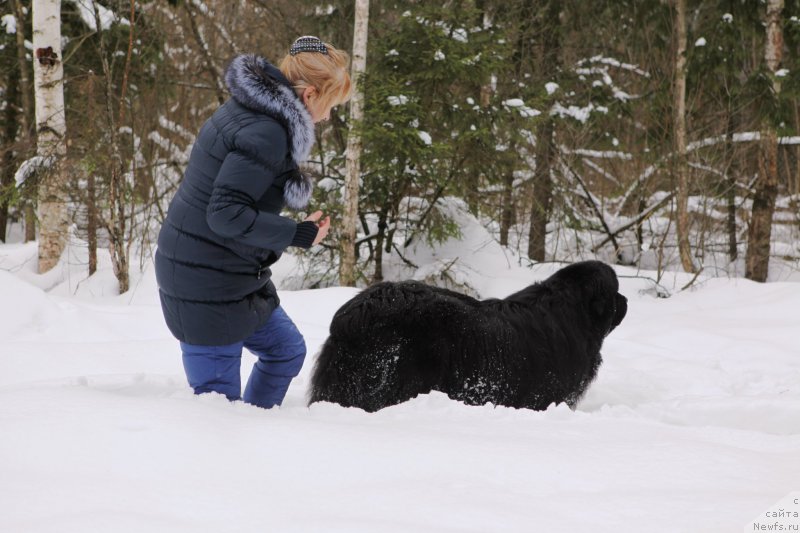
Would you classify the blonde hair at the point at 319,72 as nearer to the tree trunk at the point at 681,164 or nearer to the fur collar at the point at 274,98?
the fur collar at the point at 274,98

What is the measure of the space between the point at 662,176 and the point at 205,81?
846 centimetres

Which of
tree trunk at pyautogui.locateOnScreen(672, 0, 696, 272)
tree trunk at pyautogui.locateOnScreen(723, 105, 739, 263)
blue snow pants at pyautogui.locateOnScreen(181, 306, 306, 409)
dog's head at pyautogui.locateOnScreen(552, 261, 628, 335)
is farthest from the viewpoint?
tree trunk at pyautogui.locateOnScreen(723, 105, 739, 263)

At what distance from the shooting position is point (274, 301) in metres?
2.86

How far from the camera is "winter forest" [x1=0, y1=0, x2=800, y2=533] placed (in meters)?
1.68

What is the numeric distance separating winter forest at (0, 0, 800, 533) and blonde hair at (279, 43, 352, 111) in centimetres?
12

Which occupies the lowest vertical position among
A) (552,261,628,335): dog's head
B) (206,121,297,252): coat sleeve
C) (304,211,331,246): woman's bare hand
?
(552,261,628,335): dog's head

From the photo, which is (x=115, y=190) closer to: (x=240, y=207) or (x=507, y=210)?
(x=240, y=207)

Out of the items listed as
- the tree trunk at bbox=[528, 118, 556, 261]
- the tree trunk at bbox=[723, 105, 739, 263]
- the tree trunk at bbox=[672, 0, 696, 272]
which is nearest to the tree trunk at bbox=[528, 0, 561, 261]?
the tree trunk at bbox=[528, 118, 556, 261]

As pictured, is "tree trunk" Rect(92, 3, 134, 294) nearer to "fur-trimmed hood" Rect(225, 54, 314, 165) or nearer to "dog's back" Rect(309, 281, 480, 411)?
"dog's back" Rect(309, 281, 480, 411)

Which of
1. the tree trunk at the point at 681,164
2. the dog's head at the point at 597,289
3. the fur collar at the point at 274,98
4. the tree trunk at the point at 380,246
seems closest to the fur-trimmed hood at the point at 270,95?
the fur collar at the point at 274,98

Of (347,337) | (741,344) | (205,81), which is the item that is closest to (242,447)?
(347,337)

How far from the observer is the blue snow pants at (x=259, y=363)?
8.80 ft

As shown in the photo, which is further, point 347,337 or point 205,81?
point 205,81

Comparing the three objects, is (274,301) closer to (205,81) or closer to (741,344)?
(741,344)
